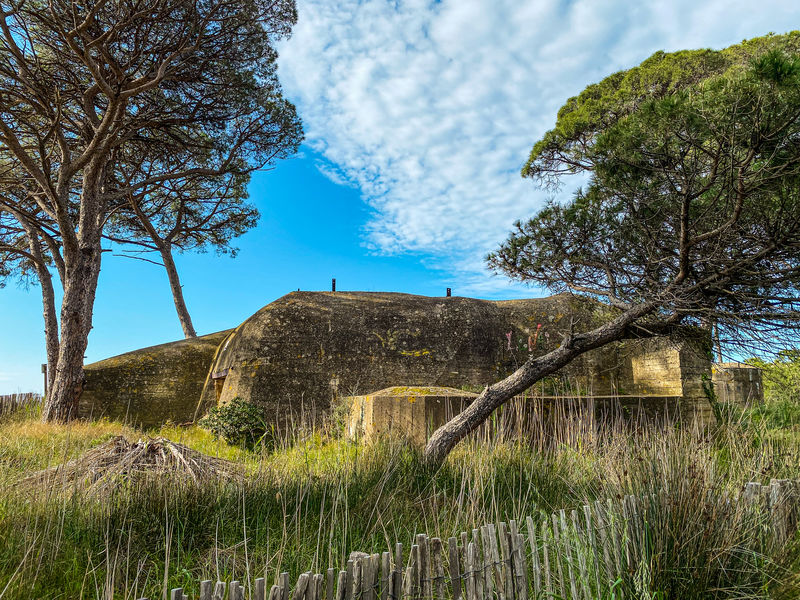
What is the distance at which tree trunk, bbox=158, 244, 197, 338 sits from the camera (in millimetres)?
14469

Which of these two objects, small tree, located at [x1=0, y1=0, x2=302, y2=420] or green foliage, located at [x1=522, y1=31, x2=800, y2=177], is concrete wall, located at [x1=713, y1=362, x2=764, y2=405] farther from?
small tree, located at [x1=0, y1=0, x2=302, y2=420]

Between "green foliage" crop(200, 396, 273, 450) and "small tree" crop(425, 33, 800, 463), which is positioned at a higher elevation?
"small tree" crop(425, 33, 800, 463)

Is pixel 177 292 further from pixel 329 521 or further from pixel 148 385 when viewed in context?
pixel 329 521

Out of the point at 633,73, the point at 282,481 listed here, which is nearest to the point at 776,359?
the point at 282,481

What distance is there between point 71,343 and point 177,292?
18.3 feet

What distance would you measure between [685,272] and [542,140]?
457 cm

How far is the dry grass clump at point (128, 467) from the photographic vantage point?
3877 mm

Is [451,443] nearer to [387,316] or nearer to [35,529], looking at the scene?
[35,529]

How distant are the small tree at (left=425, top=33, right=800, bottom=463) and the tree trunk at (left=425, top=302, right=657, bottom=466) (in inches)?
0.5

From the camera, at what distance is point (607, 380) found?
10.5 m

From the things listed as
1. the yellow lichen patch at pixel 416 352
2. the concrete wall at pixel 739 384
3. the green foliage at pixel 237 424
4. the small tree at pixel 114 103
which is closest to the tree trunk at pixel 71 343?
the small tree at pixel 114 103

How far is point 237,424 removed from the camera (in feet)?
28.0

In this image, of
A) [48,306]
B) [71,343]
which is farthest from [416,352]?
[48,306]

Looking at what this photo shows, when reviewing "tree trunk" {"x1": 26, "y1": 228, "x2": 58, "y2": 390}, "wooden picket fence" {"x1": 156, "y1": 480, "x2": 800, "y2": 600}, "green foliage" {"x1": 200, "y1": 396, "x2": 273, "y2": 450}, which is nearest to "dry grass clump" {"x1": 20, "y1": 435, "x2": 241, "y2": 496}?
"wooden picket fence" {"x1": 156, "y1": 480, "x2": 800, "y2": 600}
